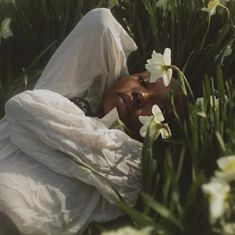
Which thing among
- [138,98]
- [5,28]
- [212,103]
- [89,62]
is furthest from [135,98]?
[5,28]

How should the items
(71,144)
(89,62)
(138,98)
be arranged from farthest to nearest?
(89,62), (138,98), (71,144)

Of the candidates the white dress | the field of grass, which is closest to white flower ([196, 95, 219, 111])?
the field of grass

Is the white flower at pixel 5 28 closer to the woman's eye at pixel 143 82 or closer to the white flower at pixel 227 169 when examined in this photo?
the woman's eye at pixel 143 82

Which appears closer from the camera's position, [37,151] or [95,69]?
[37,151]

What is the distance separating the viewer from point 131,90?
2.33 m

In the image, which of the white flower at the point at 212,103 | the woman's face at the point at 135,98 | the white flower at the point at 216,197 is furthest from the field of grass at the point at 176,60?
the white flower at the point at 216,197

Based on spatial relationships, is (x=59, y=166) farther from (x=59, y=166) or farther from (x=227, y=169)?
(x=227, y=169)

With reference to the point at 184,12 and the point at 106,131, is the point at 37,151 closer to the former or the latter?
the point at 106,131

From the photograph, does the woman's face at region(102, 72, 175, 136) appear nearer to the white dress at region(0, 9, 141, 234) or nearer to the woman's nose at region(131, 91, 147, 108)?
the woman's nose at region(131, 91, 147, 108)

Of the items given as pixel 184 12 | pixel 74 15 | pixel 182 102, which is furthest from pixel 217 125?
pixel 74 15

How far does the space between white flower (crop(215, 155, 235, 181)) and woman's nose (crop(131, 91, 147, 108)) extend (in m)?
0.96

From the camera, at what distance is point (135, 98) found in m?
2.31

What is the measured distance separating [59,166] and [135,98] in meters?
0.45

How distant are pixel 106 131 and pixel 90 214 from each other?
0.28 m
